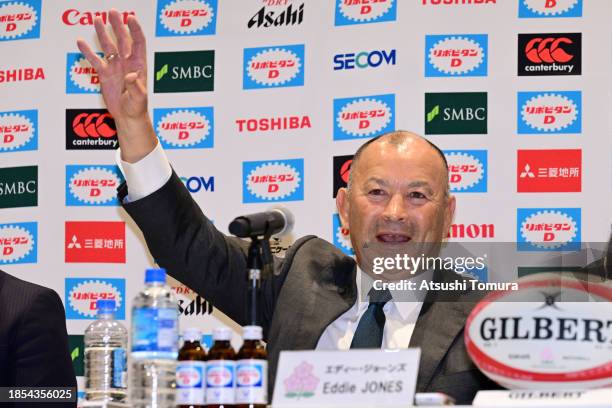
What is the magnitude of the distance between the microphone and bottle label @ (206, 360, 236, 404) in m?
0.34

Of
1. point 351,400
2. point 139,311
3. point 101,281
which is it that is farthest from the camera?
point 101,281

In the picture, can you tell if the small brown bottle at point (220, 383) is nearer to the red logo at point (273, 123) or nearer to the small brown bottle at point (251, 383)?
the small brown bottle at point (251, 383)

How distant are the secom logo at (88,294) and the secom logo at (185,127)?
2.46 feet

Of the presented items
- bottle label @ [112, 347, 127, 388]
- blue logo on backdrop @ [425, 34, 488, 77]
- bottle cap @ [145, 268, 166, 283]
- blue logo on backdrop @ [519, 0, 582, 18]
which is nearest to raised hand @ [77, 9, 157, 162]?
bottle label @ [112, 347, 127, 388]

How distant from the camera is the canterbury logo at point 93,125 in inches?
218

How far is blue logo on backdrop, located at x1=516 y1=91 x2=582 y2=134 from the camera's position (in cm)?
509

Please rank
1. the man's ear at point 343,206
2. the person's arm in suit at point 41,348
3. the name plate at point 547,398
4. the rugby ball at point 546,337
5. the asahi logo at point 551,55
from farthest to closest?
the asahi logo at point 551,55 → the man's ear at point 343,206 → the person's arm in suit at point 41,348 → the rugby ball at point 546,337 → the name plate at point 547,398

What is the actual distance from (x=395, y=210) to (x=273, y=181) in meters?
1.68

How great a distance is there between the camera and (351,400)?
82.8 inches

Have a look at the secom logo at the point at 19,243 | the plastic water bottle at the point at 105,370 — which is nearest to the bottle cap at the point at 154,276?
the plastic water bottle at the point at 105,370

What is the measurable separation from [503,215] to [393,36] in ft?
3.40

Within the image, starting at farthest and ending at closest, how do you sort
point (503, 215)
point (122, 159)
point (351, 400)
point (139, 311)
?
point (503, 215) < point (122, 159) < point (139, 311) < point (351, 400)

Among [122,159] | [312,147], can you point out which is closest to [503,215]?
[312,147]

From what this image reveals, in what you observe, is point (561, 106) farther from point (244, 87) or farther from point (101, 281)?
point (101, 281)
